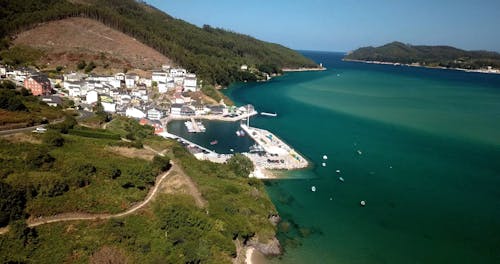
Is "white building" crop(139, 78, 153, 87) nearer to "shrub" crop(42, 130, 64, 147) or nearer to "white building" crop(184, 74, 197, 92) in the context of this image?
"white building" crop(184, 74, 197, 92)

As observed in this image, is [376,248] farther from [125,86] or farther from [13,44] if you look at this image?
[13,44]

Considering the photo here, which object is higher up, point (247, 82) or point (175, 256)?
point (247, 82)

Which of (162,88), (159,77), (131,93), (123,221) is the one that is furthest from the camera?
(159,77)

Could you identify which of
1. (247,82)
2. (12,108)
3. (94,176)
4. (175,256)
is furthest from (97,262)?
(247,82)

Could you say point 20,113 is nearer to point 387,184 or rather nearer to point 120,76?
point 120,76

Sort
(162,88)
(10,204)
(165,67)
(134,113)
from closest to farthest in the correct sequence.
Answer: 1. (10,204)
2. (134,113)
3. (162,88)
4. (165,67)

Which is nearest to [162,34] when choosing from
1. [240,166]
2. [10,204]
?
[240,166]

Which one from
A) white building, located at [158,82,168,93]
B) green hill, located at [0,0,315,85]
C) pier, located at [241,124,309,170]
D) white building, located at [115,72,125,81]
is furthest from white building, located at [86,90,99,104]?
green hill, located at [0,0,315,85]

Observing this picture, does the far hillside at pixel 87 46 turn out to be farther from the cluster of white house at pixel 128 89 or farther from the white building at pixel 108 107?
the white building at pixel 108 107
